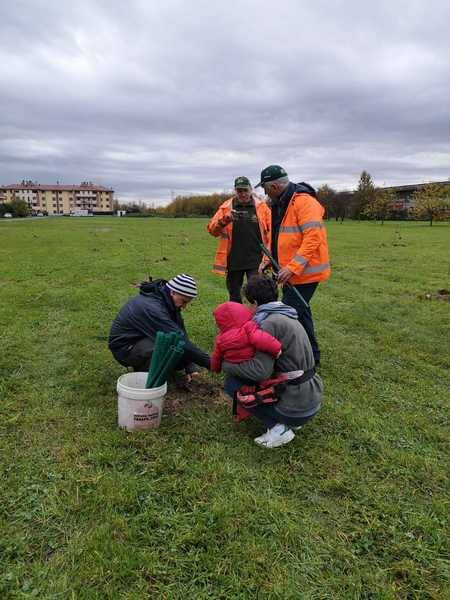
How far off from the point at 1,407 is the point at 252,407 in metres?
2.42

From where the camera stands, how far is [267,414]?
372 centimetres

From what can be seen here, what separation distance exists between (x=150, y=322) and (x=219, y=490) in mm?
1766

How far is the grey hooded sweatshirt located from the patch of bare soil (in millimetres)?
945

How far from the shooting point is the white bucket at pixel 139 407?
3.69 meters

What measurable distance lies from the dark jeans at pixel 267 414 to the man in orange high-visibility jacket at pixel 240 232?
2.32 metres

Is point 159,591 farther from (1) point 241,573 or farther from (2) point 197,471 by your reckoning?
(2) point 197,471

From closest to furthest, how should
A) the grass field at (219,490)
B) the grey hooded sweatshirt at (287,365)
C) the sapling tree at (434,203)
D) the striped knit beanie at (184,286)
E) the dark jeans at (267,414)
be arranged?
1. the grass field at (219,490)
2. the grey hooded sweatshirt at (287,365)
3. the dark jeans at (267,414)
4. the striped knit beanie at (184,286)
5. the sapling tree at (434,203)

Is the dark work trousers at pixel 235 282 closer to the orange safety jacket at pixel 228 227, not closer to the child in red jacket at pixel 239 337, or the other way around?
the orange safety jacket at pixel 228 227

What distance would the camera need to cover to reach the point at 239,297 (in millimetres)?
6320

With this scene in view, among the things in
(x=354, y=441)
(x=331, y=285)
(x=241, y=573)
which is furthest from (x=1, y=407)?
(x=331, y=285)

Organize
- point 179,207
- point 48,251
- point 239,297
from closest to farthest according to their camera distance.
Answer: point 239,297, point 48,251, point 179,207

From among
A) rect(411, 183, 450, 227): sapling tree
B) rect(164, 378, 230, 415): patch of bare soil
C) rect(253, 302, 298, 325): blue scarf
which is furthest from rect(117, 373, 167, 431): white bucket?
rect(411, 183, 450, 227): sapling tree

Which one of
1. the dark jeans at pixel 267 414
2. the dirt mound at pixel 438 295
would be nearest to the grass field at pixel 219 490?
the dark jeans at pixel 267 414

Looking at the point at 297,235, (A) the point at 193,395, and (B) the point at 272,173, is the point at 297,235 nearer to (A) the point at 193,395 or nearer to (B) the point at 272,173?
(B) the point at 272,173
